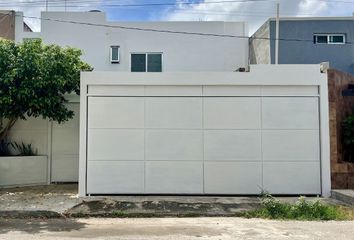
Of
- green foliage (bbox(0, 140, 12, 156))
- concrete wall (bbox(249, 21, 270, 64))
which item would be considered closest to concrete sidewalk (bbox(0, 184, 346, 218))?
green foliage (bbox(0, 140, 12, 156))

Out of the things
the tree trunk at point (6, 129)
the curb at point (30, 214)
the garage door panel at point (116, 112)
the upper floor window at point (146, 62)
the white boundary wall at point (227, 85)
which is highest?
the upper floor window at point (146, 62)

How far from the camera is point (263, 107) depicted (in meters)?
11.5

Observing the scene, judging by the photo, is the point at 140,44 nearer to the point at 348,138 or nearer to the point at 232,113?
the point at 232,113

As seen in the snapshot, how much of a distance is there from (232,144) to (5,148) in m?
7.51

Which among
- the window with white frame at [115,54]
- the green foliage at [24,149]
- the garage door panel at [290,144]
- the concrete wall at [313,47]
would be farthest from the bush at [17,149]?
the concrete wall at [313,47]

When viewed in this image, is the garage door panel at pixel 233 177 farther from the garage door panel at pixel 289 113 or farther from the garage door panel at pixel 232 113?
the garage door panel at pixel 289 113

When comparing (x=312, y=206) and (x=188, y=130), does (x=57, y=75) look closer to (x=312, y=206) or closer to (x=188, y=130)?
(x=188, y=130)

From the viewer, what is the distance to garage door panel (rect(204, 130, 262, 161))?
37.4 feet

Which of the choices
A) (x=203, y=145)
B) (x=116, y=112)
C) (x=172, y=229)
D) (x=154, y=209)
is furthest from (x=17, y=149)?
(x=172, y=229)

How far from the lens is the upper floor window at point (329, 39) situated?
73.0ft

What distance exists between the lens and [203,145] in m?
11.4

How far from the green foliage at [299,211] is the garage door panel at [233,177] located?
1.73 metres

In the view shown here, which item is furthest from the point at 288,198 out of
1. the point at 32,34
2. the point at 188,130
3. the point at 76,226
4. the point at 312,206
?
the point at 32,34

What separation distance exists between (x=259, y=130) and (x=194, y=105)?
2039 mm
